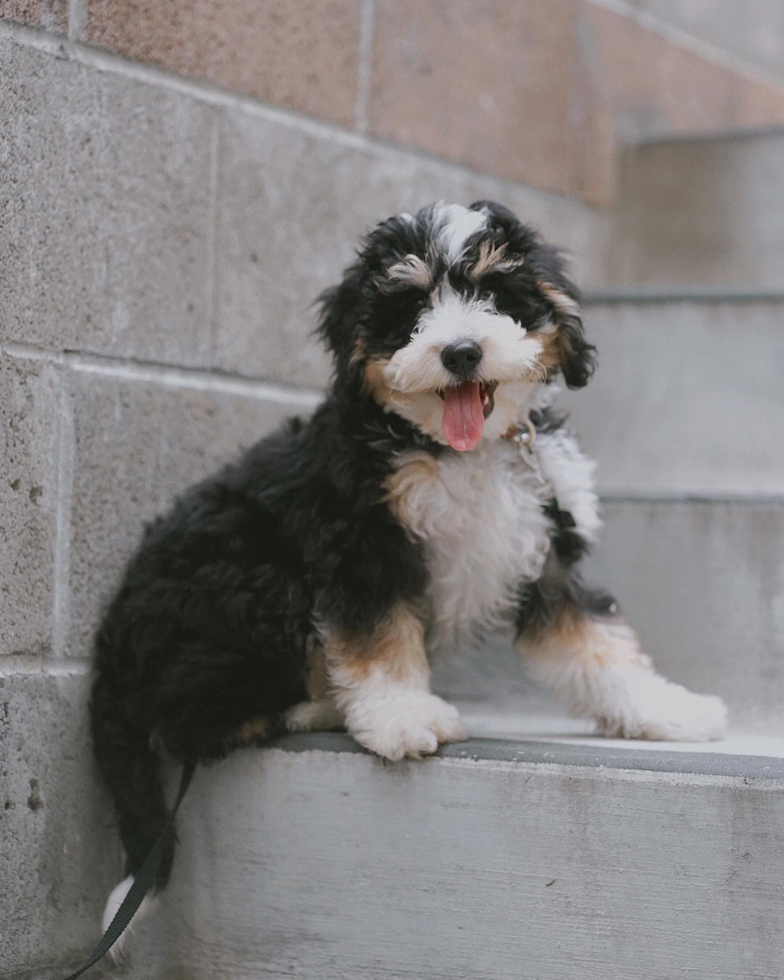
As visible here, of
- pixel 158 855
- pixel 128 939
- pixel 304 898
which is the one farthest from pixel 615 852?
pixel 128 939

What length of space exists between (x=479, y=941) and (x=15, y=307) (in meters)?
1.78

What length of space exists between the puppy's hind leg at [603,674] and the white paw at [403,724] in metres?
0.42

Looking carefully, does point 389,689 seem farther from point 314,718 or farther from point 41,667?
point 41,667

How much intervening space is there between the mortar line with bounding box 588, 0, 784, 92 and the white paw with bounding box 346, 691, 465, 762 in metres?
3.52

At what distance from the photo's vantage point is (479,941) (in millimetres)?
2900

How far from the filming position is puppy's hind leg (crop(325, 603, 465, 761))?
3.03m

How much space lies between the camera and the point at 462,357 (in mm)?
2912

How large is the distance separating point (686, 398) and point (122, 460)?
1.96m

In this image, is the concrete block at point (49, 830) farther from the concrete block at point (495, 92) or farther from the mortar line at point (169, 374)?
the concrete block at point (495, 92)

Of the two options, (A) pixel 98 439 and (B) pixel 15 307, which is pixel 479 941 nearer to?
(A) pixel 98 439

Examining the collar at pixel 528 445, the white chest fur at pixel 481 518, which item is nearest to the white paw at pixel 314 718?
the white chest fur at pixel 481 518

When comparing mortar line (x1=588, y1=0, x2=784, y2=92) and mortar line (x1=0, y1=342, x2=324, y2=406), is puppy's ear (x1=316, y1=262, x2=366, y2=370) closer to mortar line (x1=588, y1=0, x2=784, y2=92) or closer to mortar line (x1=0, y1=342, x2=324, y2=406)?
mortar line (x1=0, y1=342, x2=324, y2=406)

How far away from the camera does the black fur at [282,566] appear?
313 cm

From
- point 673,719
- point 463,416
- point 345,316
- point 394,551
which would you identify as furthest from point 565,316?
point 673,719
